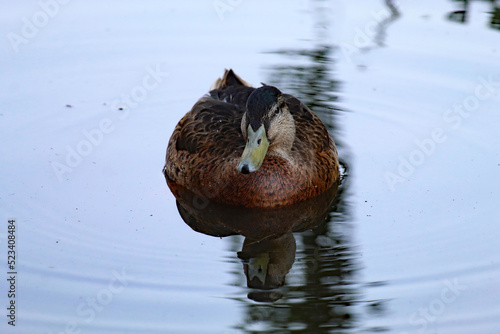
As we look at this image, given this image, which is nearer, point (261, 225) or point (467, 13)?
point (261, 225)

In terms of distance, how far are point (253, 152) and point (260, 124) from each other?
0.29m

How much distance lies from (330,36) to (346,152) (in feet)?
12.4

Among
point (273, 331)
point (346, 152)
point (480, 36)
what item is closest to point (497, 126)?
point (346, 152)

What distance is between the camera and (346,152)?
32.0 feet

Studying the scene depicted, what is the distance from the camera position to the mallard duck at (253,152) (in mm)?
8250

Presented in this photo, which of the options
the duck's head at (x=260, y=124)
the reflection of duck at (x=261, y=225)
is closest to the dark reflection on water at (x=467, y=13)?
the reflection of duck at (x=261, y=225)

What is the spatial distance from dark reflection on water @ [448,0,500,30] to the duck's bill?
6486 millimetres

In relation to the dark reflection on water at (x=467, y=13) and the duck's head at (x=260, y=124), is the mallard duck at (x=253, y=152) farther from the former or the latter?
the dark reflection on water at (x=467, y=13)

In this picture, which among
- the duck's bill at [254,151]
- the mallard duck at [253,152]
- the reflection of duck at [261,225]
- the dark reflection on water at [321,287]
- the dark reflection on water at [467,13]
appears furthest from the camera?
the dark reflection on water at [467,13]

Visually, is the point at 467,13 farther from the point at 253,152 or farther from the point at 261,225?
the point at 261,225

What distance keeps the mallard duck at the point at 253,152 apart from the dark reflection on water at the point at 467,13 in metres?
5.20

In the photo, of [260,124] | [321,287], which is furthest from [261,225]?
[321,287]

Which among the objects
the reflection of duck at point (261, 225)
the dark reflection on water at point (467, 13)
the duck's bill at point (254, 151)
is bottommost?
the dark reflection on water at point (467, 13)

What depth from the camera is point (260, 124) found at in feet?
26.9
